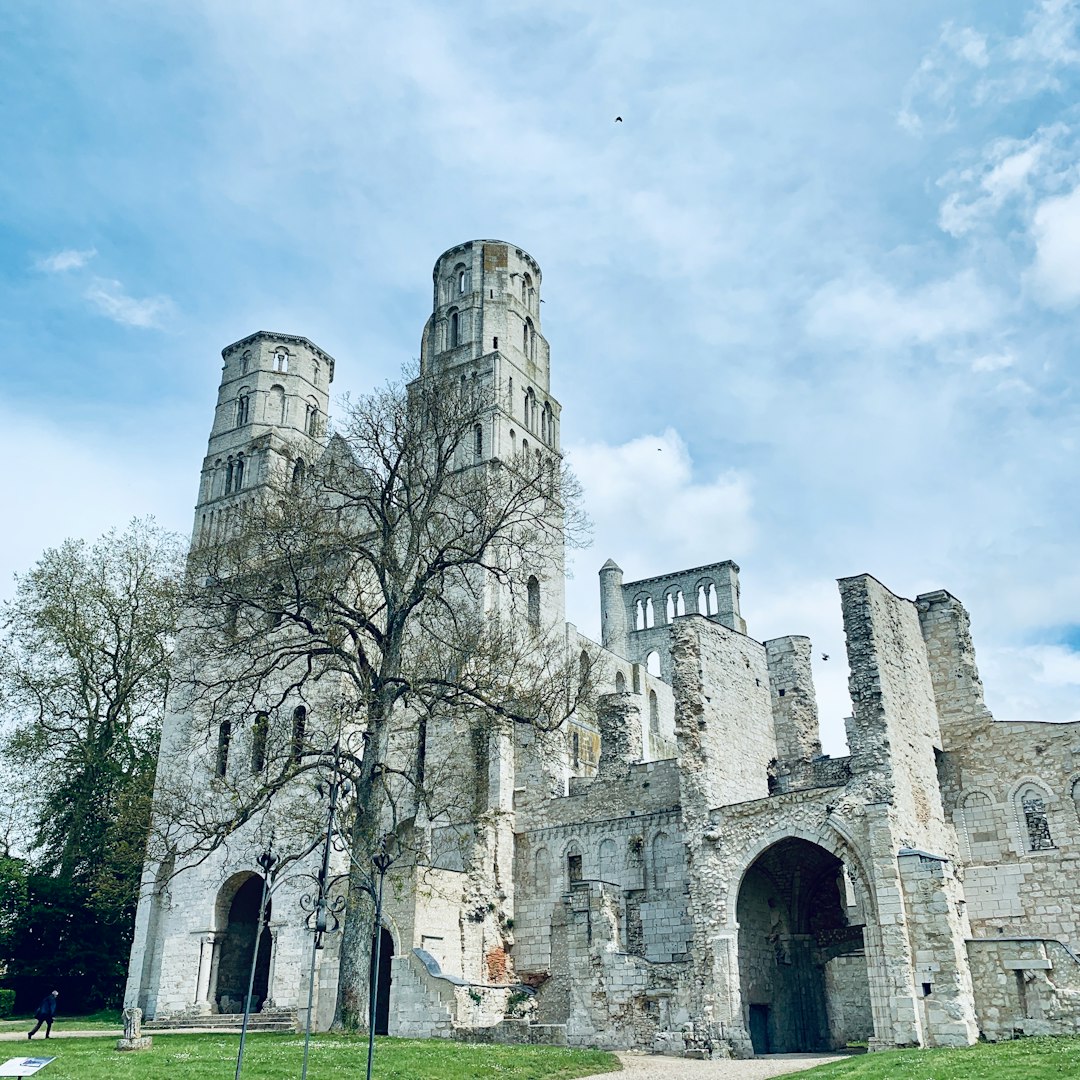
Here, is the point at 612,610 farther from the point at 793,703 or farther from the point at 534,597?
the point at 793,703

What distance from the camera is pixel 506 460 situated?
114ft

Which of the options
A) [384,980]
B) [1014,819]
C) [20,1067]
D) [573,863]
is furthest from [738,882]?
[20,1067]

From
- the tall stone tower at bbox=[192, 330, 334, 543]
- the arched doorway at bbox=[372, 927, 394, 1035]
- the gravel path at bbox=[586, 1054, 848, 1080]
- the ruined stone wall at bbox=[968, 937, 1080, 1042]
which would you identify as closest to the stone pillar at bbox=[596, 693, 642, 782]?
the arched doorway at bbox=[372, 927, 394, 1035]

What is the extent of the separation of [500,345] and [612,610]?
24.6 m

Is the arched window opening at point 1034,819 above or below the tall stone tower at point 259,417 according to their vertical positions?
below

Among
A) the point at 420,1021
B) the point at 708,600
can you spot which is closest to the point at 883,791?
the point at 420,1021

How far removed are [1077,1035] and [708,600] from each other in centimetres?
4169

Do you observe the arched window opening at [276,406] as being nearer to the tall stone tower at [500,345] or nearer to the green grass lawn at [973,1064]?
the tall stone tower at [500,345]

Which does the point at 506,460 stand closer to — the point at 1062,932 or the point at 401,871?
the point at 401,871

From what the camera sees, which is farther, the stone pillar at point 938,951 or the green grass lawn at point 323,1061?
the stone pillar at point 938,951

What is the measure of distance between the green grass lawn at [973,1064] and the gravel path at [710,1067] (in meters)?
0.92

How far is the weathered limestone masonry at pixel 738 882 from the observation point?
62.2 ft

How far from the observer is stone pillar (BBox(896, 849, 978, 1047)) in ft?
58.6

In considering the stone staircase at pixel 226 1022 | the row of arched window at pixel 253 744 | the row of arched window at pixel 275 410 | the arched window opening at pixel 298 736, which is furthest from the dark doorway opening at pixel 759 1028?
the row of arched window at pixel 275 410
